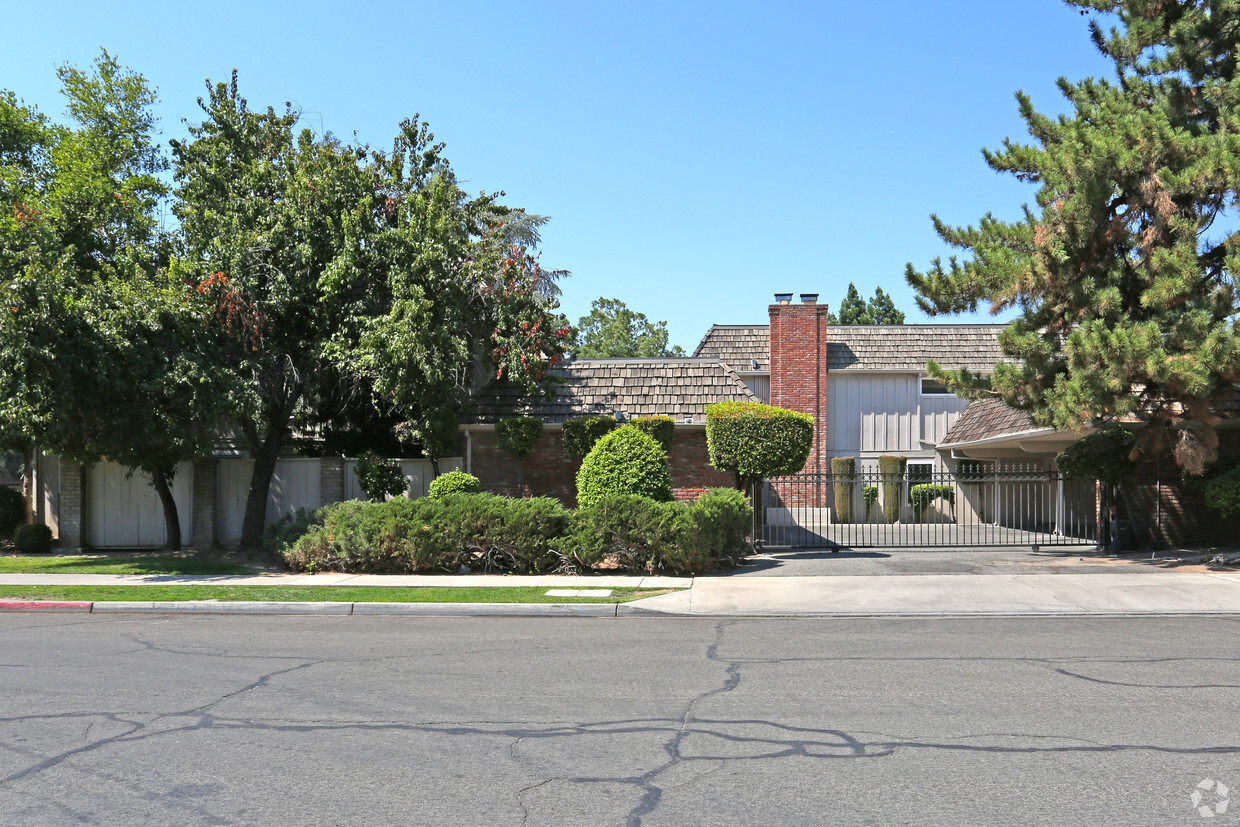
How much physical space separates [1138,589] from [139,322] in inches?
630

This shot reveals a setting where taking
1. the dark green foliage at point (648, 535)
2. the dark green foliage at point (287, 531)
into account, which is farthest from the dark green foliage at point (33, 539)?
the dark green foliage at point (648, 535)

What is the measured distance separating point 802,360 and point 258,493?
1608 cm

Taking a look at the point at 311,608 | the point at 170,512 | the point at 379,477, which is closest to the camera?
the point at 311,608

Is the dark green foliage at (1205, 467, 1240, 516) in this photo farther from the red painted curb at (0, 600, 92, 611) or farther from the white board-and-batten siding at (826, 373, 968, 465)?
the red painted curb at (0, 600, 92, 611)

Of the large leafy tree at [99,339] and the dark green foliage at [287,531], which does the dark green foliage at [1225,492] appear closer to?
the dark green foliage at [287,531]

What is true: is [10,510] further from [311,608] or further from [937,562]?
[937,562]

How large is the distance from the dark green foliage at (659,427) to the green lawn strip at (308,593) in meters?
5.22

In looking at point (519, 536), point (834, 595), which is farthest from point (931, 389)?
point (519, 536)

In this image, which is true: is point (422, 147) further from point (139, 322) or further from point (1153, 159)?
point (1153, 159)

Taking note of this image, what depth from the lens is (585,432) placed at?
19.7m

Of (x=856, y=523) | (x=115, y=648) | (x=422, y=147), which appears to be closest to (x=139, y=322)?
(x=422, y=147)

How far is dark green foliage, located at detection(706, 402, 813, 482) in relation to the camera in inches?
667

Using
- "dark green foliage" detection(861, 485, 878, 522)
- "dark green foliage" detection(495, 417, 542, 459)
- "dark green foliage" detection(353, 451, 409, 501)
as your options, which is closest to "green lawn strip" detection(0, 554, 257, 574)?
"dark green foliage" detection(353, 451, 409, 501)

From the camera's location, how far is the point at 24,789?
5.18m
